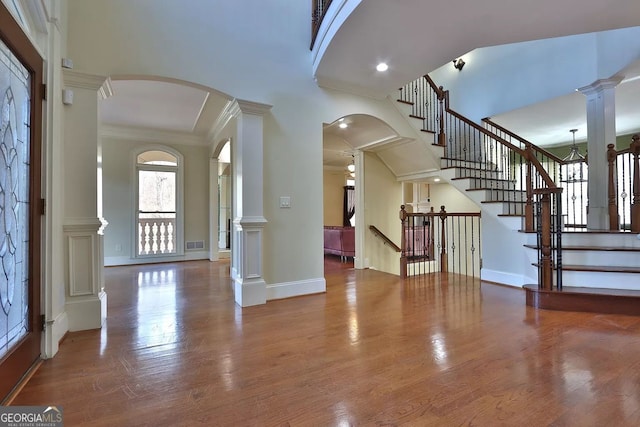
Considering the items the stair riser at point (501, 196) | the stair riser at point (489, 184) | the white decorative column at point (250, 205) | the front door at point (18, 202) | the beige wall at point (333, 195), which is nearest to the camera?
the front door at point (18, 202)

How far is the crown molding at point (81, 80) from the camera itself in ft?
8.32

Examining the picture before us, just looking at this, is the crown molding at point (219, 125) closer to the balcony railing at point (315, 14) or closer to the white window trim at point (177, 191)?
the white window trim at point (177, 191)

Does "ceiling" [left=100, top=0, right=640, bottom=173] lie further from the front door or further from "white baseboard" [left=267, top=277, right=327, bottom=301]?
"white baseboard" [left=267, top=277, right=327, bottom=301]

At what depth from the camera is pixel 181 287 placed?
4.11 meters

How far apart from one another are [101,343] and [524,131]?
8.10 m

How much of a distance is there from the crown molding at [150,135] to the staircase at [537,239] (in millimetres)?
4483

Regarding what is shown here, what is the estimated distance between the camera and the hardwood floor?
1.44 metres

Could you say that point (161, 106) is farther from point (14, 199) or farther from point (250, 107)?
point (14, 199)

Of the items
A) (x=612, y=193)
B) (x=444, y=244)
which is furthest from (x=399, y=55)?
(x=612, y=193)

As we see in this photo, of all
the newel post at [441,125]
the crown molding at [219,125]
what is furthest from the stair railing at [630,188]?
the crown molding at [219,125]

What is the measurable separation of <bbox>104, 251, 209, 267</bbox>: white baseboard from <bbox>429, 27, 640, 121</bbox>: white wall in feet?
21.1

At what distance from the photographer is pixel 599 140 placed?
13.6 feet

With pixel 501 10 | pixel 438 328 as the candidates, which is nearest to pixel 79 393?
pixel 438 328

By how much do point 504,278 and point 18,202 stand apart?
504cm
